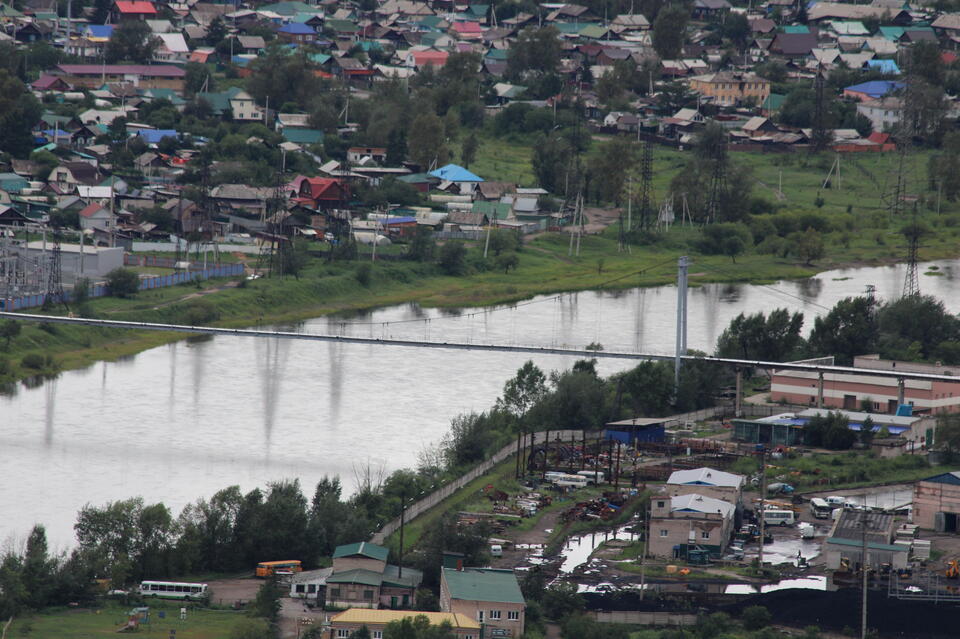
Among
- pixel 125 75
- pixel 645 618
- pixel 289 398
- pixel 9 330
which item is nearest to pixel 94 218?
pixel 9 330

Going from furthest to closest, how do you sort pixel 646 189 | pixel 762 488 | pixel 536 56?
1. pixel 536 56
2. pixel 646 189
3. pixel 762 488

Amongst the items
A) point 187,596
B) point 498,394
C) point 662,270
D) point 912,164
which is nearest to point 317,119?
point 662,270

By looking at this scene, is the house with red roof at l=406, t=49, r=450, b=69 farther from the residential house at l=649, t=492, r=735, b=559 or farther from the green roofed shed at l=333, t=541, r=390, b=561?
the green roofed shed at l=333, t=541, r=390, b=561

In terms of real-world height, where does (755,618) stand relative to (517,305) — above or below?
below

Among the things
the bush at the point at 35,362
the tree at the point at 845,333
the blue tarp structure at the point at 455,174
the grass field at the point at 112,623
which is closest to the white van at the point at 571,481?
the grass field at the point at 112,623

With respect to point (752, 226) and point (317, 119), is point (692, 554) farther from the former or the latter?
point (317, 119)

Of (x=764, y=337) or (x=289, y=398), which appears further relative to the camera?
(x=764, y=337)

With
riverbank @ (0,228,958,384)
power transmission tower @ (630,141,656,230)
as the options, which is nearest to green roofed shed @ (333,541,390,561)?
riverbank @ (0,228,958,384)

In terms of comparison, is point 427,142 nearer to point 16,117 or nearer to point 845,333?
point 16,117
